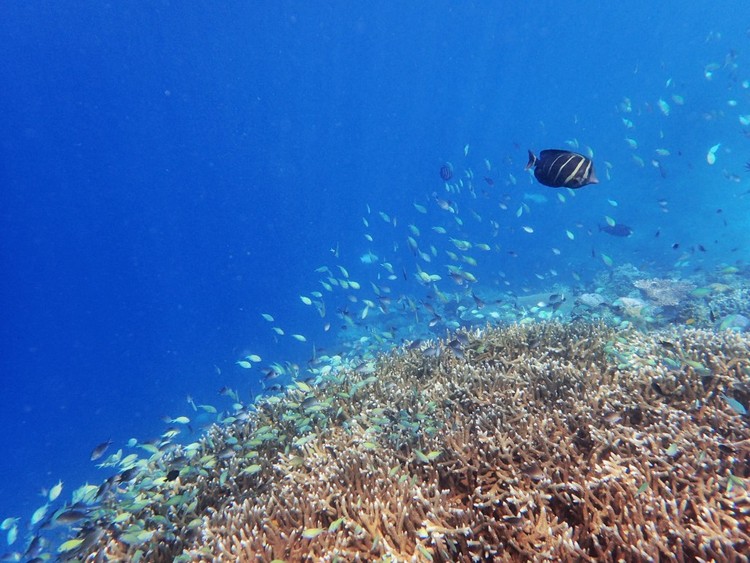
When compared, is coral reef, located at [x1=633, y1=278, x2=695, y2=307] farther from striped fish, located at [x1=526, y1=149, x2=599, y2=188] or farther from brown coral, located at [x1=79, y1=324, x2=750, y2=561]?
striped fish, located at [x1=526, y1=149, x2=599, y2=188]

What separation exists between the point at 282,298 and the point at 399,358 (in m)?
71.6

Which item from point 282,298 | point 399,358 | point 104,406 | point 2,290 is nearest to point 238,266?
point 282,298

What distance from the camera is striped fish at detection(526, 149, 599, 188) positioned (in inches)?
A: 161

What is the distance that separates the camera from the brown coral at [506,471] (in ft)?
9.06

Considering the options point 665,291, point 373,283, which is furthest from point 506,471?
point 665,291

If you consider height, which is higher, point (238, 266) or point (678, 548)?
point (238, 266)

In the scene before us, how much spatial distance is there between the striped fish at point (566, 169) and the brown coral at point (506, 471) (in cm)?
226

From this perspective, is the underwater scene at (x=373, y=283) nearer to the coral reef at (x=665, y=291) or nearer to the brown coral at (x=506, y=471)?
the brown coral at (x=506, y=471)

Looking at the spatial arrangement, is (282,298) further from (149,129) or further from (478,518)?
(478,518)

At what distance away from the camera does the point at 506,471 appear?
11.4 feet

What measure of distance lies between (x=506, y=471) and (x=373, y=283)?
12.8 m

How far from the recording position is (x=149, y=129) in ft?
330

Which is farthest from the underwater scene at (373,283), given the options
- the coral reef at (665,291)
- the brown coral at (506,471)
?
the coral reef at (665,291)

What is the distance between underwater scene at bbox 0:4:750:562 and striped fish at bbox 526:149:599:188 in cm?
3
